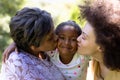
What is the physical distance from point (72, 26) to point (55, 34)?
11 centimetres

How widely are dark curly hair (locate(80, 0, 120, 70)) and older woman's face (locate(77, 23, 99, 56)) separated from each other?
29mm

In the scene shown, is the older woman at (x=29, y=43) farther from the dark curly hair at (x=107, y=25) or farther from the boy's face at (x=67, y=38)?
the dark curly hair at (x=107, y=25)

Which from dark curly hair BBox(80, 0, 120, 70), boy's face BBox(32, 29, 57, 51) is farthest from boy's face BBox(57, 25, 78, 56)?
dark curly hair BBox(80, 0, 120, 70)

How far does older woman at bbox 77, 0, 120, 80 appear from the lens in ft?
4.93

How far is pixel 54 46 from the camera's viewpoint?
5.79 feet

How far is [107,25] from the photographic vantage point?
1501mm

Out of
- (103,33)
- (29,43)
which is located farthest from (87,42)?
(29,43)

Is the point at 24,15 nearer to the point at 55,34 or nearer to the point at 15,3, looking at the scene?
the point at 55,34

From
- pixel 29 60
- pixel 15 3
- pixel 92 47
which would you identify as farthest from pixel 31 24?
pixel 15 3

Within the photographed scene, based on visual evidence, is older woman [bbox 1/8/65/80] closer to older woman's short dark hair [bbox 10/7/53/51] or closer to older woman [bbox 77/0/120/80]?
older woman's short dark hair [bbox 10/7/53/51]

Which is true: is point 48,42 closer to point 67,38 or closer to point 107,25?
point 67,38

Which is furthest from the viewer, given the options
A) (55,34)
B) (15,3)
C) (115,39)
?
(15,3)

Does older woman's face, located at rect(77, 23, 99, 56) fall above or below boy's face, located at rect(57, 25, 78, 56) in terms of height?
below

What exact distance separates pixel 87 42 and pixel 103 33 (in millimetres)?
122
